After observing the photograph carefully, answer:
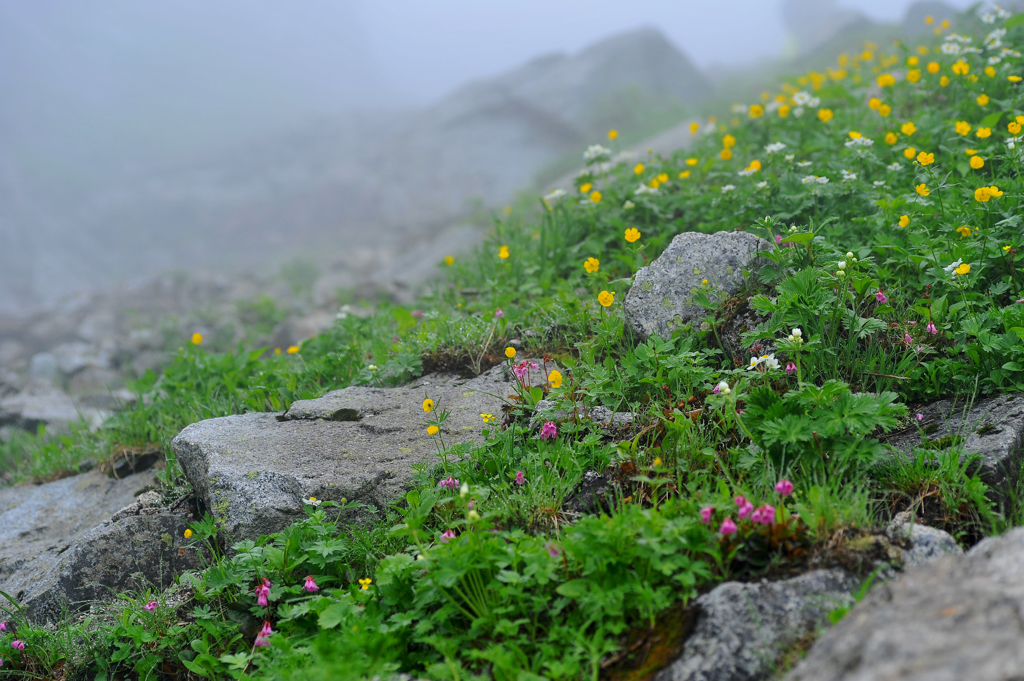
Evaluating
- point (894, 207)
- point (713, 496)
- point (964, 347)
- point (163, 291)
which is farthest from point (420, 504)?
point (163, 291)

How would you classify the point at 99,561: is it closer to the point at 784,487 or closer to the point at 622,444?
the point at 622,444

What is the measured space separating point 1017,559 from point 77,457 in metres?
5.79

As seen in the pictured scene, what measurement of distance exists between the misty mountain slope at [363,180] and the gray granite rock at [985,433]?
14066 mm

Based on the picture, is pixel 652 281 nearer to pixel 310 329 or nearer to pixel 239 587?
pixel 239 587

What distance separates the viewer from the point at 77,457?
485cm

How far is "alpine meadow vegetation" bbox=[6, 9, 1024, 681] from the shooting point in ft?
7.19

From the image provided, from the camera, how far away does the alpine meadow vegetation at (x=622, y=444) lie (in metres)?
2.19

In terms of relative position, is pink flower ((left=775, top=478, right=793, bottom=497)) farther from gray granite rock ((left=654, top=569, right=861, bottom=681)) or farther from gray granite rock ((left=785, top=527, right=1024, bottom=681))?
gray granite rock ((left=785, top=527, right=1024, bottom=681))

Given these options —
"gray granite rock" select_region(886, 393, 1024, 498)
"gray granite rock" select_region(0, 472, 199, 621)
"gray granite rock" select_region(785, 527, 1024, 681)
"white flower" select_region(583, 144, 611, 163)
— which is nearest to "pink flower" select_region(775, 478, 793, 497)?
"gray granite rock" select_region(785, 527, 1024, 681)

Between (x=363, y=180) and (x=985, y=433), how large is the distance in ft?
77.9

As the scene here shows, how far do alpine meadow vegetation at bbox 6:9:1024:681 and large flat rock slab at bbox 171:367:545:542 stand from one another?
130 mm

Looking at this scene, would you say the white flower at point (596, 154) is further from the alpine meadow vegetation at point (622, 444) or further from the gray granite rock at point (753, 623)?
the gray granite rock at point (753, 623)

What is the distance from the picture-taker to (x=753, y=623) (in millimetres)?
1968

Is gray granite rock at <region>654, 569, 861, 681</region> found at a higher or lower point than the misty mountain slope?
lower
